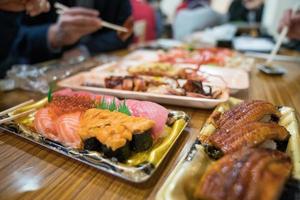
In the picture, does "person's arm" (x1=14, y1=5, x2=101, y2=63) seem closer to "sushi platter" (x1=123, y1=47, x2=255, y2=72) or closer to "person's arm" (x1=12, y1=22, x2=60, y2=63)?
"person's arm" (x1=12, y1=22, x2=60, y2=63)

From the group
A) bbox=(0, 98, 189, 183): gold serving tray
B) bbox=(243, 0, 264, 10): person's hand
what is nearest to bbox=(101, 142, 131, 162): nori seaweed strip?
bbox=(0, 98, 189, 183): gold serving tray

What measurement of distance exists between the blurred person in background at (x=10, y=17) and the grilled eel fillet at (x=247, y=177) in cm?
145

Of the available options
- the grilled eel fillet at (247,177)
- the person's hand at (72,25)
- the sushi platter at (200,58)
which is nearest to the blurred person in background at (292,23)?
the sushi platter at (200,58)

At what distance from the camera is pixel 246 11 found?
185 inches

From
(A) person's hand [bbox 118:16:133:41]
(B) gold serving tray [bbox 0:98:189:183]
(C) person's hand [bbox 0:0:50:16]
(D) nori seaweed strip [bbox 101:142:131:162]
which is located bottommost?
(B) gold serving tray [bbox 0:98:189:183]

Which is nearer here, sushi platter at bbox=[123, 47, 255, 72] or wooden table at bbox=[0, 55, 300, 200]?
wooden table at bbox=[0, 55, 300, 200]

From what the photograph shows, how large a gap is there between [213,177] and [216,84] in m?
0.81

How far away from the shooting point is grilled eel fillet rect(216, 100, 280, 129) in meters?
0.84

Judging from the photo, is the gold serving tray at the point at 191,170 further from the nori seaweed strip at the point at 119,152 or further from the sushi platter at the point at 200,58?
the sushi platter at the point at 200,58

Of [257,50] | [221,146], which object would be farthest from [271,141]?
[257,50]

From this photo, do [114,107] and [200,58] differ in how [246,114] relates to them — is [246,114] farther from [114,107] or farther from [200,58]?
[200,58]

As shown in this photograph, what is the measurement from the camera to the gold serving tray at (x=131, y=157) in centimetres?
69

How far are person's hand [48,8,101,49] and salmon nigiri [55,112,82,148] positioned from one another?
1.26 metres

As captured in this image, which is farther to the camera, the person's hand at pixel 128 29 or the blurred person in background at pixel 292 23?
the person's hand at pixel 128 29
